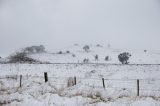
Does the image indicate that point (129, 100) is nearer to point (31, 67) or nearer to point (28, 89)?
point (28, 89)

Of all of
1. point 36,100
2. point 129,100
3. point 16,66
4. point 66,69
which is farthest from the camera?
point 16,66

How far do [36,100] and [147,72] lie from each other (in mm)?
18631

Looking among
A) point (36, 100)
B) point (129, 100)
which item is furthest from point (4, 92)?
point (129, 100)

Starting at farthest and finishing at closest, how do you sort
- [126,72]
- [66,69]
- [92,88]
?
1. [66,69]
2. [126,72]
3. [92,88]

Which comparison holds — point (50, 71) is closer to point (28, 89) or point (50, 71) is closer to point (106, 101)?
point (28, 89)

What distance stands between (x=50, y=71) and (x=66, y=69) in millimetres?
2034

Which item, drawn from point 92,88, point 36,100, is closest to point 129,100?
point 92,88

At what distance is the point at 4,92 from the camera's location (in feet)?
49.6

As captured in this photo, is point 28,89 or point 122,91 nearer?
point 122,91

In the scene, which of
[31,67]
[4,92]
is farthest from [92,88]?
[31,67]

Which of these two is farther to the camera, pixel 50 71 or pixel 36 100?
pixel 50 71

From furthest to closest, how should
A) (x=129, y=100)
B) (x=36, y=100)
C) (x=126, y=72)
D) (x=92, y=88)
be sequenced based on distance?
(x=126, y=72), (x=92, y=88), (x=36, y=100), (x=129, y=100)

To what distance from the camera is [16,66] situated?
33812 mm

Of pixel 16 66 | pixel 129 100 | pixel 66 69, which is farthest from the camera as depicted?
pixel 16 66
